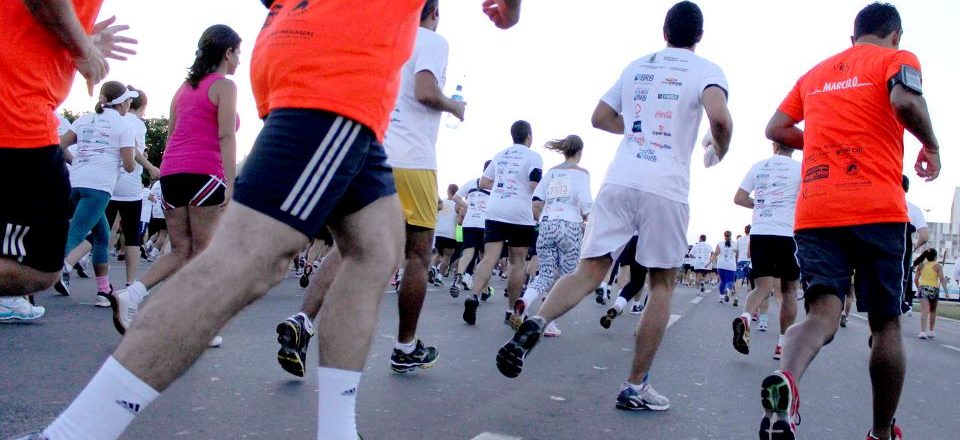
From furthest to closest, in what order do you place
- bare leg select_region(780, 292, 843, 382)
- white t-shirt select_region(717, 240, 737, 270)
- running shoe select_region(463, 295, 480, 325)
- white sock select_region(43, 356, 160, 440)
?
white t-shirt select_region(717, 240, 737, 270) → running shoe select_region(463, 295, 480, 325) → bare leg select_region(780, 292, 843, 382) → white sock select_region(43, 356, 160, 440)

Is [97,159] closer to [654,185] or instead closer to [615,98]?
[615,98]

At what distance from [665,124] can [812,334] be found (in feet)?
4.43

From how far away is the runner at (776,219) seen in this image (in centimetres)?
725

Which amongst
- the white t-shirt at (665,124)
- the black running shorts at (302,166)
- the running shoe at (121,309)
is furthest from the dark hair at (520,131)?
the black running shorts at (302,166)

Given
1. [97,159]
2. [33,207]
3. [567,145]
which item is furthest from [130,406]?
[567,145]

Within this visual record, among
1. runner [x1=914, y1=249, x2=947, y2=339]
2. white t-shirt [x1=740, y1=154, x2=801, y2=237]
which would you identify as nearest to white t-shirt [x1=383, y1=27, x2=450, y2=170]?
white t-shirt [x1=740, y1=154, x2=801, y2=237]

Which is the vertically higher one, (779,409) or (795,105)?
(795,105)

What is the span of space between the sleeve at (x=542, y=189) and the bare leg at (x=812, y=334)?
16.4ft

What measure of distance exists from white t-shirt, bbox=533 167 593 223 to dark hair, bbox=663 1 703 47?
12.2ft

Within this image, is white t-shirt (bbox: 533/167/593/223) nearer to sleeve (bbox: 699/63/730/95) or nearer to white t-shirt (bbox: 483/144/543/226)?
white t-shirt (bbox: 483/144/543/226)

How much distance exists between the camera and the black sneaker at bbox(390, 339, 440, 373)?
4.58m

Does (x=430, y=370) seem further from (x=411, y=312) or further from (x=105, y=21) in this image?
(x=105, y=21)

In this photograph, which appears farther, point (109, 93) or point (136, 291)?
point (109, 93)

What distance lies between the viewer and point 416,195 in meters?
4.41
